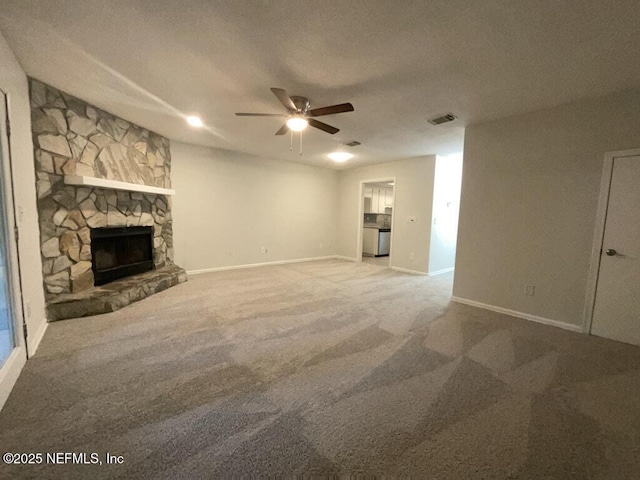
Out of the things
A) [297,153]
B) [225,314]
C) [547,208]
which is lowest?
[225,314]

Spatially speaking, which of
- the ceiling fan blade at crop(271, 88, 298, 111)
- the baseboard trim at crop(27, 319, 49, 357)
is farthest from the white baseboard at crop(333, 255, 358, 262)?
the baseboard trim at crop(27, 319, 49, 357)

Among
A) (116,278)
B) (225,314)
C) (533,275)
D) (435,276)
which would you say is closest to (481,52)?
(533,275)

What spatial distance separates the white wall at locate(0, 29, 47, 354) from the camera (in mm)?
2162

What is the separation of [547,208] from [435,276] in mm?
2634

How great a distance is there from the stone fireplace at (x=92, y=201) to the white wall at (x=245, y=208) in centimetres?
57

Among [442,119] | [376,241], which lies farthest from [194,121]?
[376,241]

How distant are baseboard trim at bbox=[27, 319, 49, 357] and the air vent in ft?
15.5

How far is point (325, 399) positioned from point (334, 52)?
2575 millimetres

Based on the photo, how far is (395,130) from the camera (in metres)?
3.83

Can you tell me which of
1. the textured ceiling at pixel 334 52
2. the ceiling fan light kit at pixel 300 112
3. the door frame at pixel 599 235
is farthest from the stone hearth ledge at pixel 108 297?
the door frame at pixel 599 235

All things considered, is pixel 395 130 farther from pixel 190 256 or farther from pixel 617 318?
pixel 190 256

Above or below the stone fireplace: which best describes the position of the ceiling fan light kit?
above

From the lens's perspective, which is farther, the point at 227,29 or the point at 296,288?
the point at 296,288

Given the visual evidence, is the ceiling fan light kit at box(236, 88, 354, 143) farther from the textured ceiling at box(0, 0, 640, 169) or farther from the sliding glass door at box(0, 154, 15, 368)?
the sliding glass door at box(0, 154, 15, 368)
